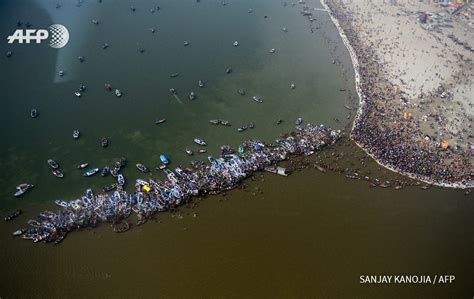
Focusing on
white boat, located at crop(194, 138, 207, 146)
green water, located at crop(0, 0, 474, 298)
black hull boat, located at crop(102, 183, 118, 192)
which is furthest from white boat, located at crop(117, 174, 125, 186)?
white boat, located at crop(194, 138, 207, 146)

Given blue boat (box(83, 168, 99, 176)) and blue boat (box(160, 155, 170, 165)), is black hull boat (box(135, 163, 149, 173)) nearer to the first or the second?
blue boat (box(160, 155, 170, 165))

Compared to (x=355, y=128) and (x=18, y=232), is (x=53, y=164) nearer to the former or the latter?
(x=18, y=232)

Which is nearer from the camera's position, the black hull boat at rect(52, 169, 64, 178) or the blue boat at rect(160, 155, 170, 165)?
the black hull boat at rect(52, 169, 64, 178)

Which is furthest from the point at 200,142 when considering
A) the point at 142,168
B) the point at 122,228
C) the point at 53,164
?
the point at 53,164

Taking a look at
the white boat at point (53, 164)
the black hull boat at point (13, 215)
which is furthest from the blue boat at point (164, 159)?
the black hull boat at point (13, 215)

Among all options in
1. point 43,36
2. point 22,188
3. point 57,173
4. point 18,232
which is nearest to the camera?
point 18,232

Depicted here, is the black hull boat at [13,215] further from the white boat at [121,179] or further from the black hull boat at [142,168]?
the black hull boat at [142,168]

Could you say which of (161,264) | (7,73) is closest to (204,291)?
(161,264)
